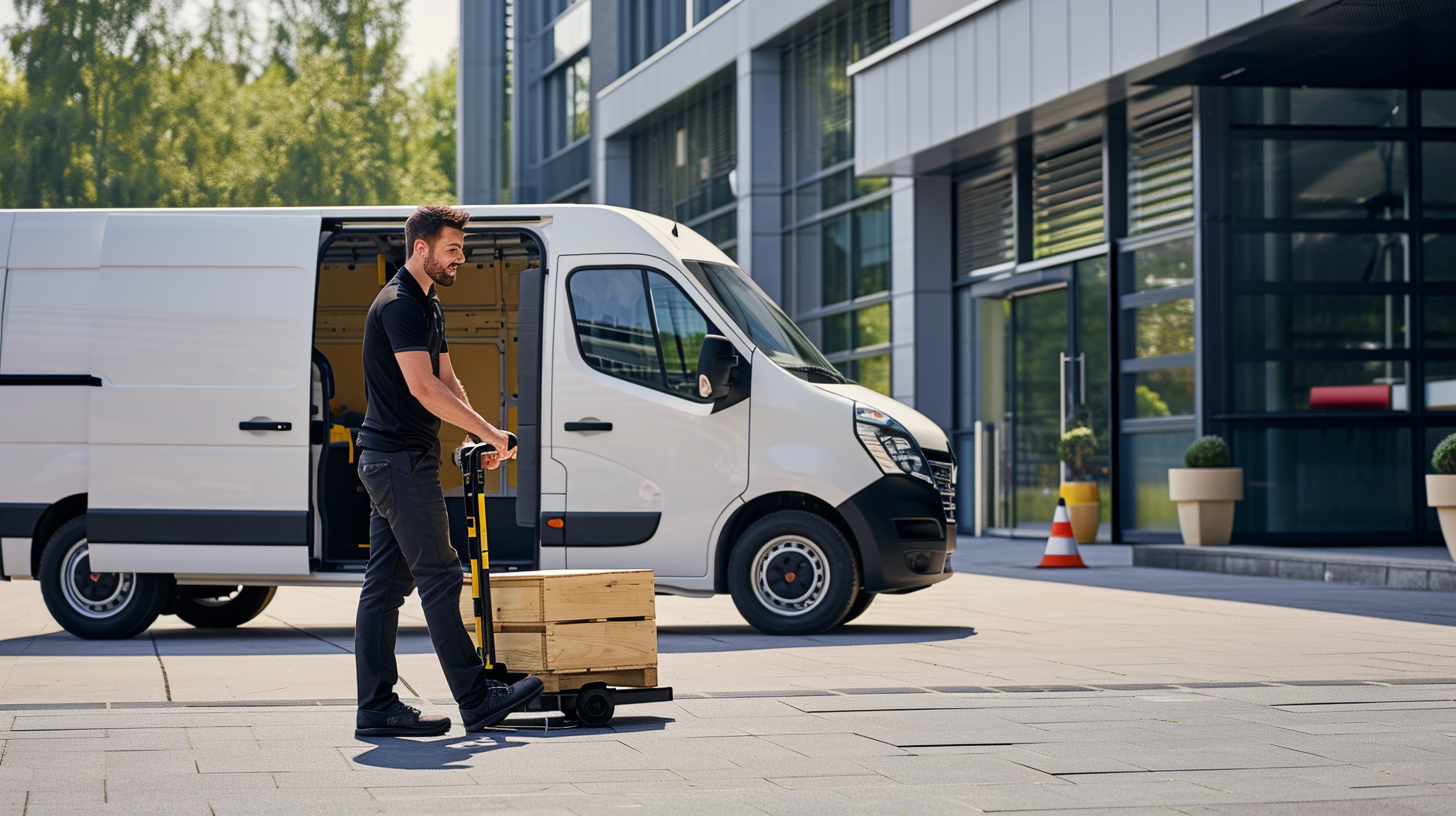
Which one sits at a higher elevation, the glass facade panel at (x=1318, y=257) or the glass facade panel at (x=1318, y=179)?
the glass facade panel at (x=1318, y=179)

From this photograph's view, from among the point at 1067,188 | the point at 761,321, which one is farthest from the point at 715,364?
the point at 1067,188

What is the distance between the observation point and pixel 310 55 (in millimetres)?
41000

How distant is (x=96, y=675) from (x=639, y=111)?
79.9ft

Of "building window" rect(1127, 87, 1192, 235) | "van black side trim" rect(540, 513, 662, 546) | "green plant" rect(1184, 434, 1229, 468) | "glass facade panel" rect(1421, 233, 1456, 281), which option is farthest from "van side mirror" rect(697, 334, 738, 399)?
"glass facade panel" rect(1421, 233, 1456, 281)

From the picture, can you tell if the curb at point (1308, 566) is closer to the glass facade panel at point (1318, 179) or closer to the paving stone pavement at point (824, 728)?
the paving stone pavement at point (824, 728)

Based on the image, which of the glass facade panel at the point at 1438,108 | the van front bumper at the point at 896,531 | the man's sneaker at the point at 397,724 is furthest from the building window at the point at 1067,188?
the man's sneaker at the point at 397,724

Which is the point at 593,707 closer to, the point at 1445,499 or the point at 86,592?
the point at 86,592

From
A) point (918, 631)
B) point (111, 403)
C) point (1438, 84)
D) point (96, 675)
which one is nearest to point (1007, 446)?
point (1438, 84)

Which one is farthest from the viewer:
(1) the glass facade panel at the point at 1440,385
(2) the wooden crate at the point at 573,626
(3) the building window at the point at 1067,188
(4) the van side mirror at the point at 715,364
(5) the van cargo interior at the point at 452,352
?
(3) the building window at the point at 1067,188

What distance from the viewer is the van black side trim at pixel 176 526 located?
Answer: 377 inches

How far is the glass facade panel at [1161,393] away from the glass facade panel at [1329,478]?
2.92 ft

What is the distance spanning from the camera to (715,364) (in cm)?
938

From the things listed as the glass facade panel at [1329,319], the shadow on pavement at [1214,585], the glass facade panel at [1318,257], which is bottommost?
the shadow on pavement at [1214,585]

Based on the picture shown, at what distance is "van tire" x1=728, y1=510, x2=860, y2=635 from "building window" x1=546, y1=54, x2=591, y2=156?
26.3 m
